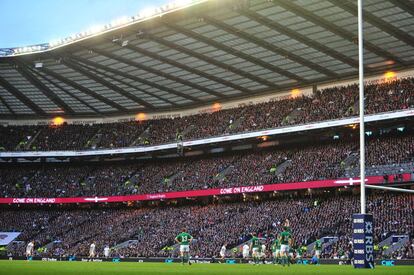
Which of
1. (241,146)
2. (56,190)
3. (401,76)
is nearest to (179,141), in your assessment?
(241,146)

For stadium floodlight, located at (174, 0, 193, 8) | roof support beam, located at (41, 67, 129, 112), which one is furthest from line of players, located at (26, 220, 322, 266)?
roof support beam, located at (41, 67, 129, 112)

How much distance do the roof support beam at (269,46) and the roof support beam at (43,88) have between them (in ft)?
73.9

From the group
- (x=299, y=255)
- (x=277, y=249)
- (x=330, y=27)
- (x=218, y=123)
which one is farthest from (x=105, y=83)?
(x=277, y=249)

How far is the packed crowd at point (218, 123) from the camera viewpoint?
5412 centimetres

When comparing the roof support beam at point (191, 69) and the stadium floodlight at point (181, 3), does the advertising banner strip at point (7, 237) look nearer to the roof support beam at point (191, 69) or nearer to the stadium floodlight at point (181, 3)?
the roof support beam at point (191, 69)

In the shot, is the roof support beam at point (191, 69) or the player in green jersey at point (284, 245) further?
the roof support beam at point (191, 69)

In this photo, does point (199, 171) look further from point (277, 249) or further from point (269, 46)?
point (277, 249)

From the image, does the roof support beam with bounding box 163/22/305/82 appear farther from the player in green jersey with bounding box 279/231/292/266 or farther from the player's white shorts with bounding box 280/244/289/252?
the player's white shorts with bounding box 280/244/289/252

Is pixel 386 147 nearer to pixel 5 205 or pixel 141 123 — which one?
pixel 141 123

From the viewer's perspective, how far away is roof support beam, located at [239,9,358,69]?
45.1 metres

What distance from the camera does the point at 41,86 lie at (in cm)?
6706

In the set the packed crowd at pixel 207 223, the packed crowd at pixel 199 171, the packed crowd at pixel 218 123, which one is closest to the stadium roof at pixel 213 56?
the packed crowd at pixel 218 123

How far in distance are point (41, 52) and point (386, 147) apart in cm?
3109

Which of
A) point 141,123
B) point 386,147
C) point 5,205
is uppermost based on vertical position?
point 141,123
